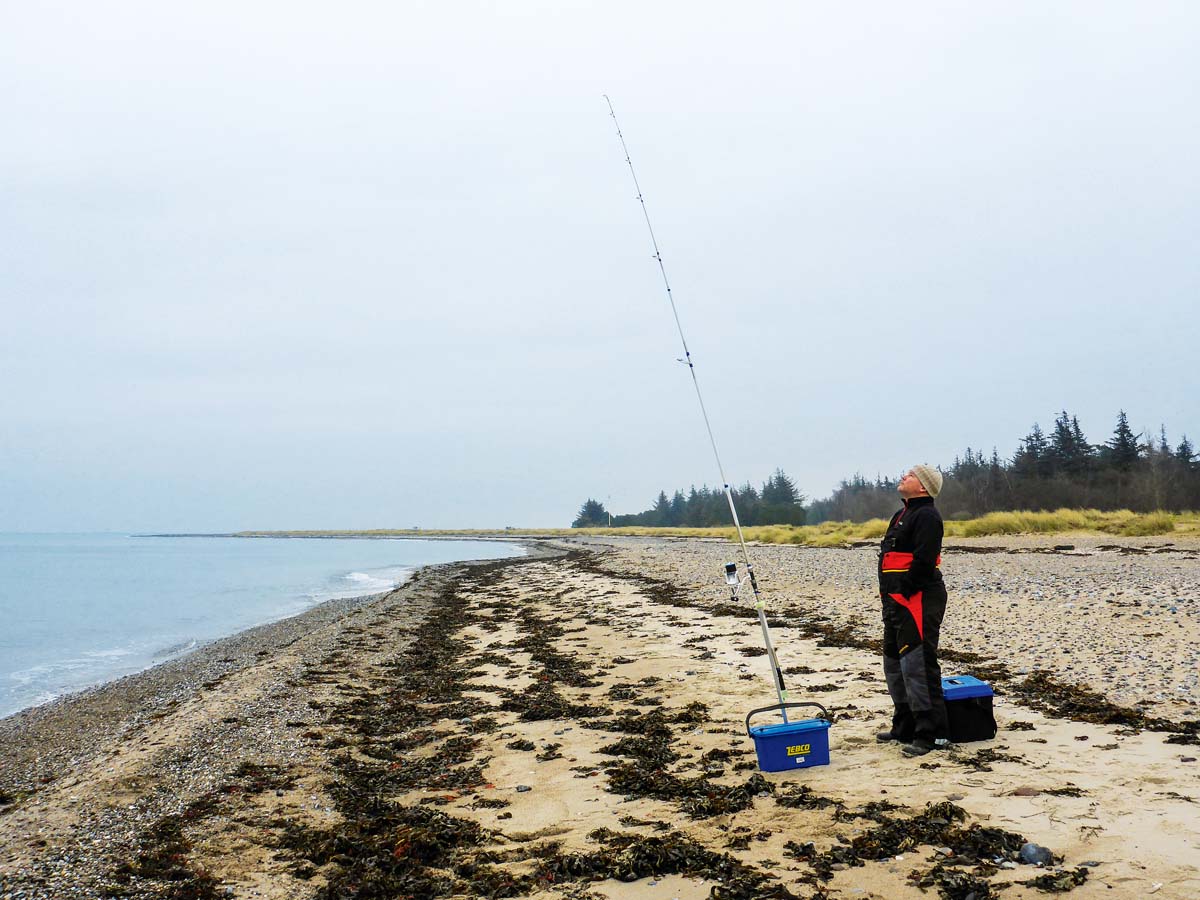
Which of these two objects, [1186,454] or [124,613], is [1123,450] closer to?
[1186,454]

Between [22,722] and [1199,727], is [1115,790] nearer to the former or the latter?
[1199,727]

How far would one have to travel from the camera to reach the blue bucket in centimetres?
584

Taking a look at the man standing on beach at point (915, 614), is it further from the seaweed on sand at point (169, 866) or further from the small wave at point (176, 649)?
the small wave at point (176, 649)

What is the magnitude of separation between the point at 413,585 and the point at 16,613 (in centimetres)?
1495

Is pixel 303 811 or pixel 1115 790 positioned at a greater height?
pixel 303 811

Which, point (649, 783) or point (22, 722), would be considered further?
point (22, 722)

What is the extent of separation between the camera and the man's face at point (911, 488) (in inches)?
251

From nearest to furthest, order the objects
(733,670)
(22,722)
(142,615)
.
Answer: (733,670) < (22,722) < (142,615)

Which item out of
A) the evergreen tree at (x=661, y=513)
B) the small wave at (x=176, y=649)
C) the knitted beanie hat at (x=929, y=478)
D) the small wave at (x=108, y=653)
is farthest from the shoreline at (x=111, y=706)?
the evergreen tree at (x=661, y=513)

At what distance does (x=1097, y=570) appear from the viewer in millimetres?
16844

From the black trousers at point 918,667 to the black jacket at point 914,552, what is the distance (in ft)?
0.27

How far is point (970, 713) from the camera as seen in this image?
616 centimetres

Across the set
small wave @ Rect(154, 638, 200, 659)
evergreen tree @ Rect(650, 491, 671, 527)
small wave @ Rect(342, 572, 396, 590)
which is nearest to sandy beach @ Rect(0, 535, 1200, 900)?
small wave @ Rect(154, 638, 200, 659)

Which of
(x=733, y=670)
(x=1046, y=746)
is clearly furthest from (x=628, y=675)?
(x=1046, y=746)
